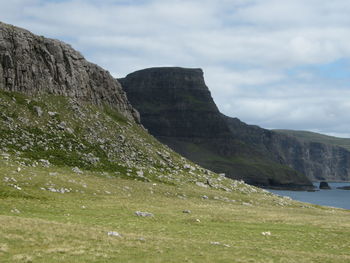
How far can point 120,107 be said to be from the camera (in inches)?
5527

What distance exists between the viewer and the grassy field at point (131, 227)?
3266 cm

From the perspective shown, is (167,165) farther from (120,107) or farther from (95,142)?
(120,107)

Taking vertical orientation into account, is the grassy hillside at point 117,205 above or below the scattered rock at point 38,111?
below

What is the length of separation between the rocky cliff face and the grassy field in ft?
105

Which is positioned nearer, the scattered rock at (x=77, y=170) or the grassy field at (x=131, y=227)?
the grassy field at (x=131, y=227)

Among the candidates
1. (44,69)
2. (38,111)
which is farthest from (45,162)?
(44,69)

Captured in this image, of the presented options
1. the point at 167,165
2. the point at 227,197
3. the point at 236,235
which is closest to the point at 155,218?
the point at 236,235

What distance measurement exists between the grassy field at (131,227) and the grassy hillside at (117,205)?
118 millimetres

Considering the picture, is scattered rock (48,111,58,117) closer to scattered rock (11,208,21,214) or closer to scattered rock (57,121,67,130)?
scattered rock (57,121,67,130)

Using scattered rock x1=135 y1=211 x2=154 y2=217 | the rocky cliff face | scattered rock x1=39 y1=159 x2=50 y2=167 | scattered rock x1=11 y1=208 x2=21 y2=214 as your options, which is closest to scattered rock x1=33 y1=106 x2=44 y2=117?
the rocky cliff face

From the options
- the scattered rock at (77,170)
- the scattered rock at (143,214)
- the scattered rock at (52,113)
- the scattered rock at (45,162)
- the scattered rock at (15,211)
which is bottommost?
the scattered rock at (143,214)

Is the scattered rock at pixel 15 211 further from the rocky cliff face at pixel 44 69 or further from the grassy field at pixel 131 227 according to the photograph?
the rocky cliff face at pixel 44 69

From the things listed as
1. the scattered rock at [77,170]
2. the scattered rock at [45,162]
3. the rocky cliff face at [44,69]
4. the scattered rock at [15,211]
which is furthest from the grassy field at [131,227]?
the rocky cliff face at [44,69]

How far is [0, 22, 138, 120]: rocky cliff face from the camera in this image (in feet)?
346
